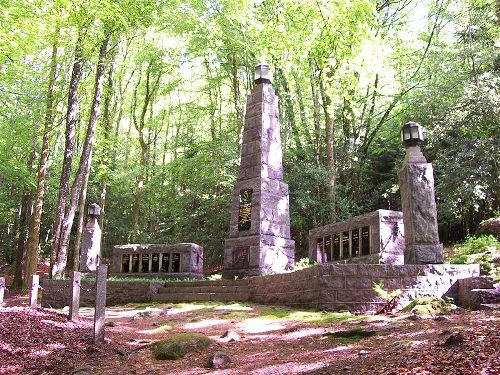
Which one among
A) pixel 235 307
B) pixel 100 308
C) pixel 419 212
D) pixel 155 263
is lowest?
pixel 235 307

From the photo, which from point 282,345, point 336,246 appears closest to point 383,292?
point 282,345

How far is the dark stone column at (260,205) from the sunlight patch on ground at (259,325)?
4390 mm

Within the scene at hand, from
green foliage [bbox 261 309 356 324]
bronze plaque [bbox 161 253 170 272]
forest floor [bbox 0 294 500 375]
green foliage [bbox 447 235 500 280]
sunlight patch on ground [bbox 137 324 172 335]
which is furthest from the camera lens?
bronze plaque [bbox 161 253 170 272]

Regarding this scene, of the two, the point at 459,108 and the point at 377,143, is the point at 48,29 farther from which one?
the point at 377,143

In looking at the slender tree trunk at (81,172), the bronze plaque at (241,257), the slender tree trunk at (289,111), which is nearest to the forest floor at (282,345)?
the bronze plaque at (241,257)

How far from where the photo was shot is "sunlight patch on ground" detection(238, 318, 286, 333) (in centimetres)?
809

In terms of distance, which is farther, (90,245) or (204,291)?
(90,245)

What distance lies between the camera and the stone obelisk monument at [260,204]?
13.7 m

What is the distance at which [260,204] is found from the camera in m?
13.9

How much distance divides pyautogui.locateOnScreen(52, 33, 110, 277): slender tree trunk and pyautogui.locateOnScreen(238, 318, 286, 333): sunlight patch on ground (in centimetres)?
848

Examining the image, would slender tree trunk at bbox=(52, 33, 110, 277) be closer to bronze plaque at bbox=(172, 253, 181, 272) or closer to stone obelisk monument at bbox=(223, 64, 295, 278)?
bronze plaque at bbox=(172, 253, 181, 272)

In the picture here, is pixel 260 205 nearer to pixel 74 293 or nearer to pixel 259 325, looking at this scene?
pixel 259 325

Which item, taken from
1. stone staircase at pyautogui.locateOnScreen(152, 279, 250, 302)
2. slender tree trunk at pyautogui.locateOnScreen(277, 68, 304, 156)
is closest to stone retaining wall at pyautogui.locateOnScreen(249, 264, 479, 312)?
stone staircase at pyautogui.locateOnScreen(152, 279, 250, 302)

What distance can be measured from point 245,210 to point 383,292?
6682 mm
